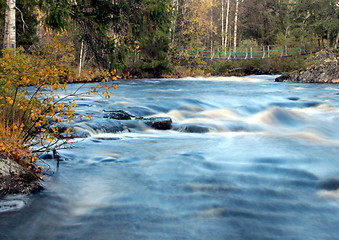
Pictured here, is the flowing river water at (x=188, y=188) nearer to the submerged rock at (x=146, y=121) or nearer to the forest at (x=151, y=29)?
the submerged rock at (x=146, y=121)

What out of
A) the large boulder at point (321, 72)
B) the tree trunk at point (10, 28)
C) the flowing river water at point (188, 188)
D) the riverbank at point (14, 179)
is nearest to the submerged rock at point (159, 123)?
the flowing river water at point (188, 188)

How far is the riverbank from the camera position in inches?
150

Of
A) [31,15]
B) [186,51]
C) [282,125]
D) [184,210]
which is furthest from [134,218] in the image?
[186,51]

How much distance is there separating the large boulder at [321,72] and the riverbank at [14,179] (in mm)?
20018

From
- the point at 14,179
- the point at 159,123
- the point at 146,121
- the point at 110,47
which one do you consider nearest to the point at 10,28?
the point at 110,47

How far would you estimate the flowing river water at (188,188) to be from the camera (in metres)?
3.42

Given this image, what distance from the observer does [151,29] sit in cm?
851

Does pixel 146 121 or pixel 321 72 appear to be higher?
pixel 321 72

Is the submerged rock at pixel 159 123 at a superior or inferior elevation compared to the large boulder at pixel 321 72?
inferior

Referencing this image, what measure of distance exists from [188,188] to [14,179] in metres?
1.96

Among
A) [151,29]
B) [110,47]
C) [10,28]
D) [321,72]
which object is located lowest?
[110,47]

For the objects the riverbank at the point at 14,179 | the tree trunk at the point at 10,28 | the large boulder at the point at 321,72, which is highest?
the tree trunk at the point at 10,28

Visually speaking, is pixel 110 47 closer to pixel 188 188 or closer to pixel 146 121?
pixel 146 121

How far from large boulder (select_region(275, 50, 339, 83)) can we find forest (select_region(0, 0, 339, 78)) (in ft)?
20.9
